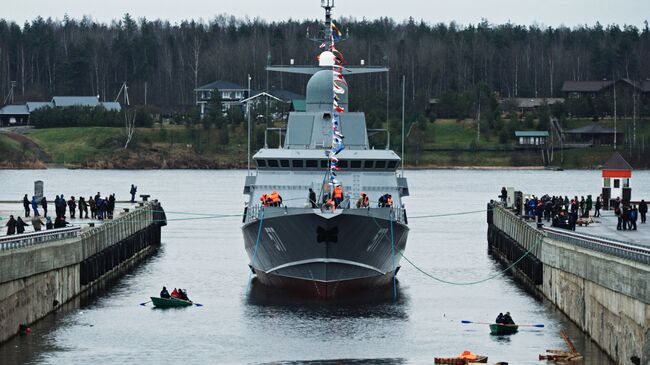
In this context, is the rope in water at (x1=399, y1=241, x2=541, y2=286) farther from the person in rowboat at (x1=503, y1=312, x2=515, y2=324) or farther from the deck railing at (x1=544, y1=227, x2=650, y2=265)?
the person in rowboat at (x1=503, y1=312, x2=515, y2=324)

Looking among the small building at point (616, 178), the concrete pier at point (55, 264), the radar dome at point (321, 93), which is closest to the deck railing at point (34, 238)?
the concrete pier at point (55, 264)

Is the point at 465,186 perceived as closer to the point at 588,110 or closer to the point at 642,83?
the point at 588,110

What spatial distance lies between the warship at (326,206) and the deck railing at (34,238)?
276 inches

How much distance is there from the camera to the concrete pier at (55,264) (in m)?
44.3

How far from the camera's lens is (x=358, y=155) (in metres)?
59.3

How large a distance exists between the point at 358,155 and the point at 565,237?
10.7 m

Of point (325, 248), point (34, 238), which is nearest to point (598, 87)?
point (325, 248)

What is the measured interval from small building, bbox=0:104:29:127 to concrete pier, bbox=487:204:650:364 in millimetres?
131980

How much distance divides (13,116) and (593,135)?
7248 cm

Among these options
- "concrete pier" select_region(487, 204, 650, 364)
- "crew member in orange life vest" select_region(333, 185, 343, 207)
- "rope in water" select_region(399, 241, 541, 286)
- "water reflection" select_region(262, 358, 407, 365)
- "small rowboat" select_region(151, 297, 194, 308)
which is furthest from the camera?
"rope in water" select_region(399, 241, 541, 286)

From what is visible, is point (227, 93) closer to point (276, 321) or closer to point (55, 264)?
point (55, 264)

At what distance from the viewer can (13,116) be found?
619 ft

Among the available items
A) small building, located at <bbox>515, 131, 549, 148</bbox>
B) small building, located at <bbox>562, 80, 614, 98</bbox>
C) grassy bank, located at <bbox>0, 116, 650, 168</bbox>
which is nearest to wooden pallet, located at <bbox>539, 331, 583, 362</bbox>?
grassy bank, located at <bbox>0, 116, 650, 168</bbox>

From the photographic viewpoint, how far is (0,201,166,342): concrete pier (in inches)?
1743
